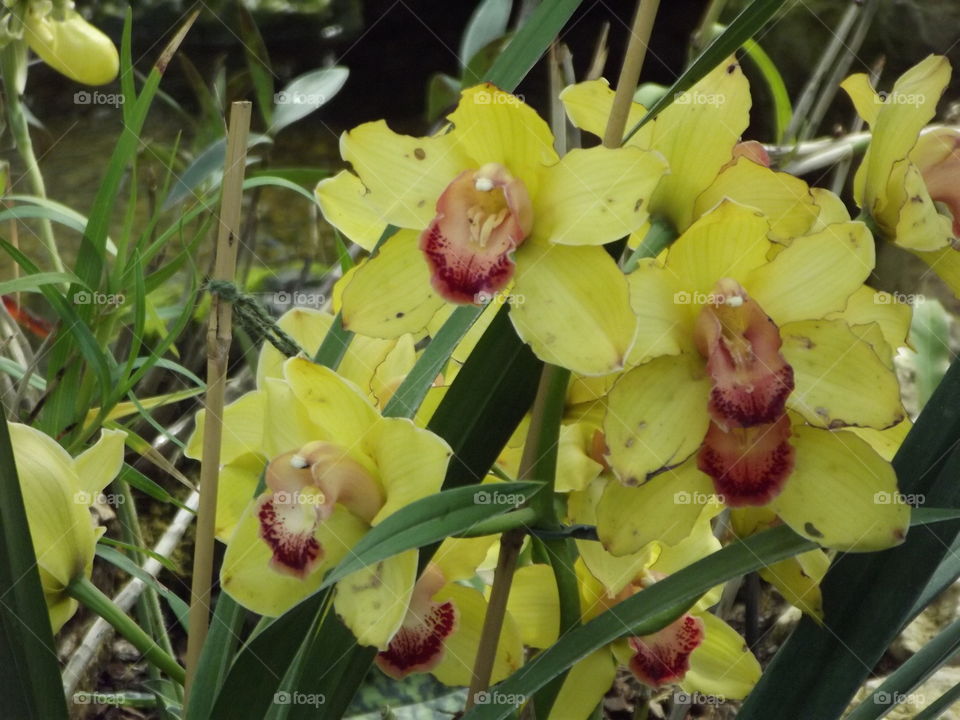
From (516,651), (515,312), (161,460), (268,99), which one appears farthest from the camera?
(268,99)

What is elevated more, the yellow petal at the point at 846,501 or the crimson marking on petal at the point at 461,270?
the crimson marking on petal at the point at 461,270

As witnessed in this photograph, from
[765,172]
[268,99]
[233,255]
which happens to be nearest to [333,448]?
[233,255]

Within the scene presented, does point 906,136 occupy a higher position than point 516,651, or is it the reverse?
point 906,136

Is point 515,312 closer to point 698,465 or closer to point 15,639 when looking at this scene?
point 698,465
